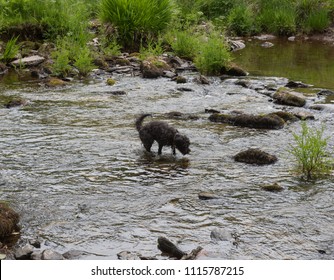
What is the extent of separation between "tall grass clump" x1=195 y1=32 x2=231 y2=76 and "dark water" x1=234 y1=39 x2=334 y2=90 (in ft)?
4.55

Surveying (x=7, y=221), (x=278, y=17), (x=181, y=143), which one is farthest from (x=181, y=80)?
(x=278, y=17)

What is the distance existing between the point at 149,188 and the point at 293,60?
1290cm

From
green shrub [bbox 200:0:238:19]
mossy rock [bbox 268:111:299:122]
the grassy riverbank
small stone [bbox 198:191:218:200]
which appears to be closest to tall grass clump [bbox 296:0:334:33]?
green shrub [bbox 200:0:238:19]

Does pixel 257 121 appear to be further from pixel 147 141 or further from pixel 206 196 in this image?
pixel 206 196

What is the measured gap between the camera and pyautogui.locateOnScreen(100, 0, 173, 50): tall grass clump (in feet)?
59.1

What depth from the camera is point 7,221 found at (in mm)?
6160

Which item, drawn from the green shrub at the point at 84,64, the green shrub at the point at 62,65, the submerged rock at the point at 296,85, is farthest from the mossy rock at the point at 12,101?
the submerged rock at the point at 296,85

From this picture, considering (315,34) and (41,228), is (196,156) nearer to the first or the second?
(41,228)

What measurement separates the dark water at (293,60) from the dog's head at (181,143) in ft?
24.2

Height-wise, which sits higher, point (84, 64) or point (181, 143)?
point (181, 143)

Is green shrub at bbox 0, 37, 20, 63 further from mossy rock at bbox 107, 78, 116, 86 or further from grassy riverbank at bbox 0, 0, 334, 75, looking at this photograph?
mossy rock at bbox 107, 78, 116, 86

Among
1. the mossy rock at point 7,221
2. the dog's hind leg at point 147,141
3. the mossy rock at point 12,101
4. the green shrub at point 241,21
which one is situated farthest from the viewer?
the green shrub at point 241,21

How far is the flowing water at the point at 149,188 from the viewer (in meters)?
6.16

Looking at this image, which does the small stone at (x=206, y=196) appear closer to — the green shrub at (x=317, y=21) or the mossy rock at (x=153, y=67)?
the mossy rock at (x=153, y=67)
